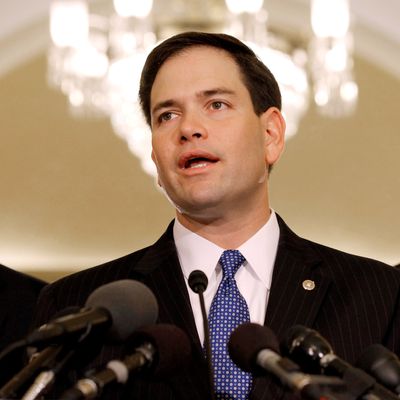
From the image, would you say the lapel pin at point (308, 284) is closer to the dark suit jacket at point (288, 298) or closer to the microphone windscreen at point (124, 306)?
the dark suit jacket at point (288, 298)

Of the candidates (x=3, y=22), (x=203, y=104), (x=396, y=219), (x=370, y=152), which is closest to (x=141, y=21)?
(x=3, y=22)

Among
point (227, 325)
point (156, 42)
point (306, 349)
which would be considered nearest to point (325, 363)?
point (306, 349)

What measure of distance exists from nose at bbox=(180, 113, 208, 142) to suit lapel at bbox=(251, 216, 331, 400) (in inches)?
13.8

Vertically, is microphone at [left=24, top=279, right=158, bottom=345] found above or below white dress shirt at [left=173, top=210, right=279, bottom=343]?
below

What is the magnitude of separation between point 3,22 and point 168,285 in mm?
2666

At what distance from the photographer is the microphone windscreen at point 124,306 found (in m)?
1.31

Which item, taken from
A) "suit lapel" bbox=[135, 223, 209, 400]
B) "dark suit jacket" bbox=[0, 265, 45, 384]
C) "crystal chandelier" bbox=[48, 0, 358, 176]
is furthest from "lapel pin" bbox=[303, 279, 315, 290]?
"crystal chandelier" bbox=[48, 0, 358, 176]

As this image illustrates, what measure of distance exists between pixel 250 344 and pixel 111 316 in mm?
209

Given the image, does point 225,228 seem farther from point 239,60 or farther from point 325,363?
point 325,363

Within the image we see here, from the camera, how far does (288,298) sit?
195cm

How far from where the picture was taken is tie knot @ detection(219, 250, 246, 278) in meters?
2.01

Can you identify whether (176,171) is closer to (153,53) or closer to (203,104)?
(203,104)

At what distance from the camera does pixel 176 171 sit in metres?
2.03

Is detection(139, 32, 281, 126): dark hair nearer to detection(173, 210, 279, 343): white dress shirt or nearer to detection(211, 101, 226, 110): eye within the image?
detection(211, 101, 226, 110): eye
